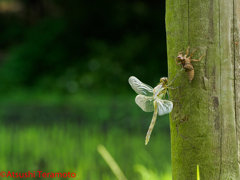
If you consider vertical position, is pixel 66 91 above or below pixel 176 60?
above

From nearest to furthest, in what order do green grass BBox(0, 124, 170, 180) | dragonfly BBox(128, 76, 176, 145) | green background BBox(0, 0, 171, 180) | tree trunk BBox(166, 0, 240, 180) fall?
tree trunk BBox(166, 0, 240, 180), dragonfly BBox(128, 76, 176, 145), green grass BBox(0, 124, 170, 180), green background BBox(0, 0, 171, 180)

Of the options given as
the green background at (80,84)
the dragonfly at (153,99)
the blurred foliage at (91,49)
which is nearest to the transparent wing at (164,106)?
the dragonfly at (153,99)

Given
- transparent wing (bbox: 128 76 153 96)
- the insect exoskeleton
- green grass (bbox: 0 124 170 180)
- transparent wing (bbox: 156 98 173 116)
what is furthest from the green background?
the insect exoskeleton

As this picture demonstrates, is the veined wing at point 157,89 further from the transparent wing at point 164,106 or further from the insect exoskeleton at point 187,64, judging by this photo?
the insect exoskeleton at point 187,64

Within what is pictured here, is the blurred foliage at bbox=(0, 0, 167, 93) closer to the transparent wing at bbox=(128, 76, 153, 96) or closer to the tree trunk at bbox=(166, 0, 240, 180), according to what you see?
the transparent wing at bbox=(128, 76, 153, 96)

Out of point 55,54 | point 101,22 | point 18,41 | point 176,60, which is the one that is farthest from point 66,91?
point 176,60

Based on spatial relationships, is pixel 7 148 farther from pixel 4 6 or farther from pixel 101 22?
pixel 4 6
